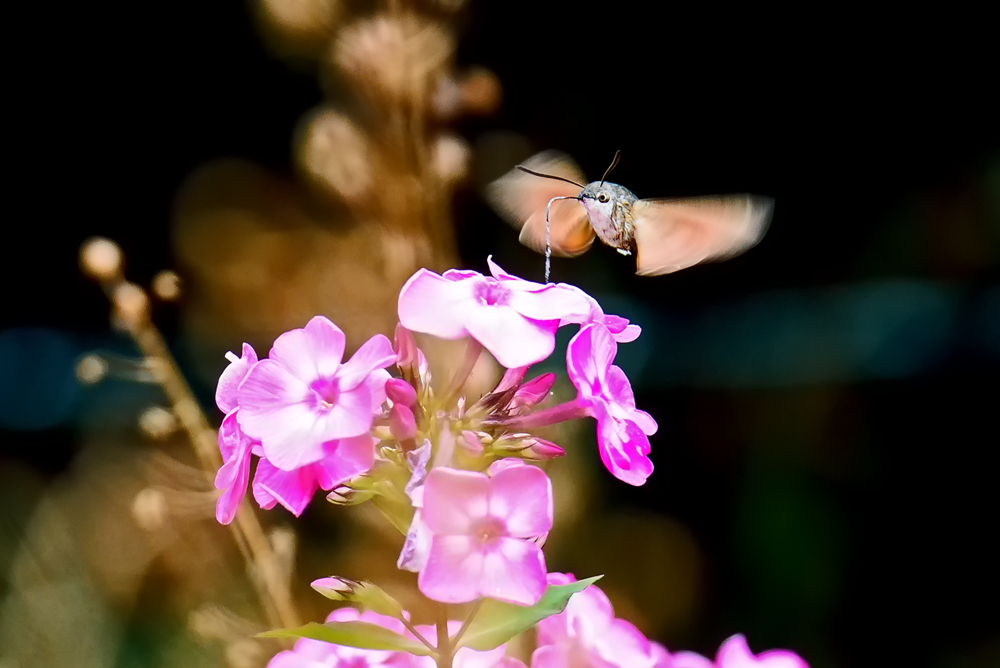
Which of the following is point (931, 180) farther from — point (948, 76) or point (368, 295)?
point (368, 295)

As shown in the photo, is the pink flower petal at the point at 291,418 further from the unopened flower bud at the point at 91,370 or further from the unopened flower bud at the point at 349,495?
the unopened flower bud at the point at 91,370

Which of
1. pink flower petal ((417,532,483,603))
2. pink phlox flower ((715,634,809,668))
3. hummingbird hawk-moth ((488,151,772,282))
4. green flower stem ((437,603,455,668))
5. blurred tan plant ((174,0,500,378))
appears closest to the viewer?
pink flower petal ((417,532,483,603))

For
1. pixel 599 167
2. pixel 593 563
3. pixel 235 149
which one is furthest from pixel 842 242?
pixel 235 149

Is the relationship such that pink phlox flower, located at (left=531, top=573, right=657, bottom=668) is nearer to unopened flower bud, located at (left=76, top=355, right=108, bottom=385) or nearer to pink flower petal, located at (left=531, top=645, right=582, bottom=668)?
pink flower petal, located at (left=531, top=645, right=582, bottom=668)

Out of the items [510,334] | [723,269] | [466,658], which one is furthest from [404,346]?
[723,269]

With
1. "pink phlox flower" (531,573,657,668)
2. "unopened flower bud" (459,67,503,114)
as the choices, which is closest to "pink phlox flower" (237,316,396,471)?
"pink phlox flower" (531,573,657,668)
